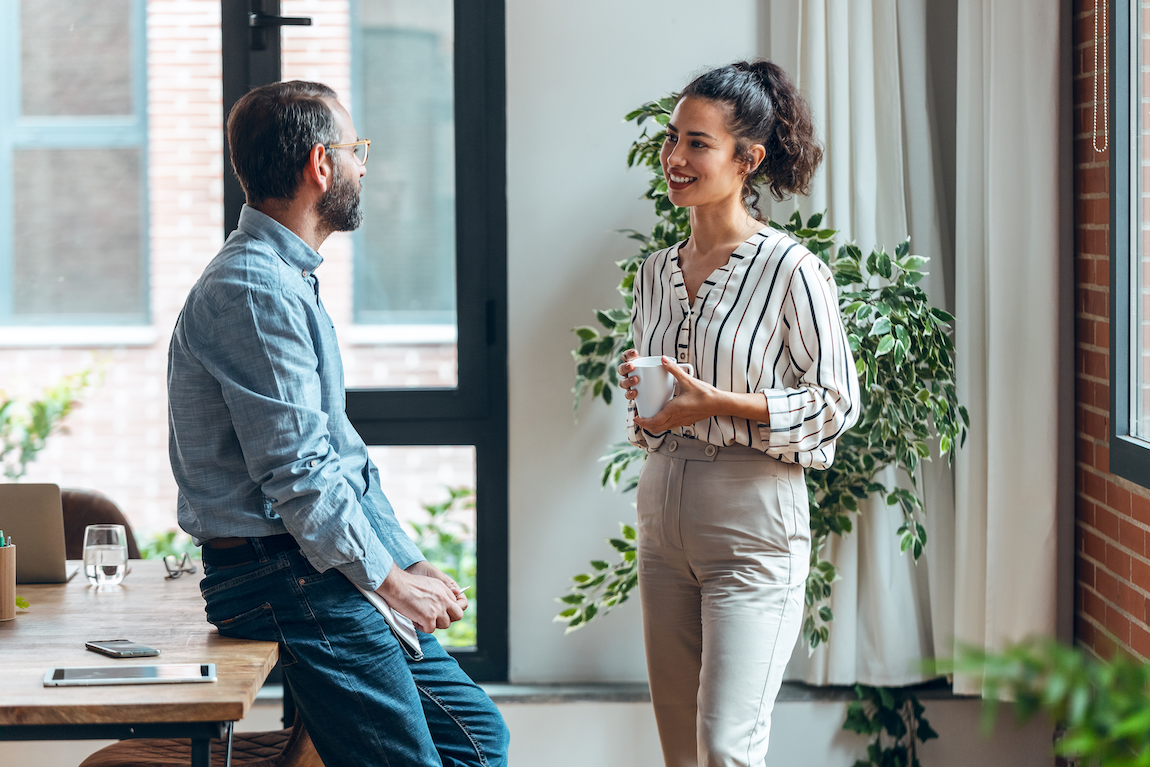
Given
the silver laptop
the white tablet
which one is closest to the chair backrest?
the silver laptop

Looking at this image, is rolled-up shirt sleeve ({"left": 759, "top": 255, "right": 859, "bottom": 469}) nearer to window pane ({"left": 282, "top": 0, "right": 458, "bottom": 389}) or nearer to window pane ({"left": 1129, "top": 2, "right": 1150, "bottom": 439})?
window pane ({"left": 1129, "top": 2, "right": 1150, "bottom": 439})

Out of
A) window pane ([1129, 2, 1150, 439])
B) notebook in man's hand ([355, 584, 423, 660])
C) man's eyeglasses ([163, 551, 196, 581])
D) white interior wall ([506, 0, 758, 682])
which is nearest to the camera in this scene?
notebook in man's hand ([355, 584, 423, 660])

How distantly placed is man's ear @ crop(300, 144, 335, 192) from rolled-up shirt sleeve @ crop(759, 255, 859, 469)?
80 centimetres

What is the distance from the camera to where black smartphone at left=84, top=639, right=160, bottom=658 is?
1416 mm

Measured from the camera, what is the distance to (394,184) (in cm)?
273

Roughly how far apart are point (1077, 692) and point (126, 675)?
126 cm

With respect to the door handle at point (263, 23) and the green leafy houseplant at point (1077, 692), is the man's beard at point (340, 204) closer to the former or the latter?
the door handle at point (263, 23)

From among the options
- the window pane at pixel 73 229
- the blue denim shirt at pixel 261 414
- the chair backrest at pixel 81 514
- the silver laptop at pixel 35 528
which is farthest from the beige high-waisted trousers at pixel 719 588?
the window pane at pixel 73 229

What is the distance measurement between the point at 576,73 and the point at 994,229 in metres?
1.12

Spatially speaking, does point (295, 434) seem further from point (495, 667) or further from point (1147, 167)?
point (1147, 167)

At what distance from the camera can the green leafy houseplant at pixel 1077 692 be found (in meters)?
0.39

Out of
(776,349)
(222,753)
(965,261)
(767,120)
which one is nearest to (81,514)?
(222,753)

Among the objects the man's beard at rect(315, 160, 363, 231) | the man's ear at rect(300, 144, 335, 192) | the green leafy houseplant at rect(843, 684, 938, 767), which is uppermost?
the man's ear at rect(300, 144, 335, 192)

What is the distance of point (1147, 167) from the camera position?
2.02 meters
